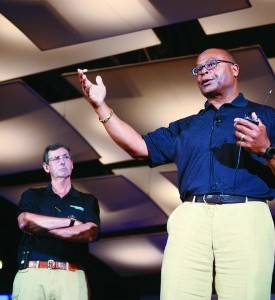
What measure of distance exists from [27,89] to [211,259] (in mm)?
4505

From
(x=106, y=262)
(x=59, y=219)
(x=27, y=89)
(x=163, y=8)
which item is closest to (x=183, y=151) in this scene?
(x=59, y=219)

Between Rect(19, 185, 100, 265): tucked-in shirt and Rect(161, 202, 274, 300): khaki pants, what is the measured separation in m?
1.51

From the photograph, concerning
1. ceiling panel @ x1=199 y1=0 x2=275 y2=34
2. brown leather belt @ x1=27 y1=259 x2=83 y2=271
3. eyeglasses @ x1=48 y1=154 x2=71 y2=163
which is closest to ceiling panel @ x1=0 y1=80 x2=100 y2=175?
ceiling panel @ x1=199 y1=0 x2=275 y2=34

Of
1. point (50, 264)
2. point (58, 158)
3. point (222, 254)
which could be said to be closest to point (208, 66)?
point (222, 254)

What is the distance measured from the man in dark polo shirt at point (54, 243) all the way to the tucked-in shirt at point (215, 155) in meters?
1.27

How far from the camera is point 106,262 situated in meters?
11.2

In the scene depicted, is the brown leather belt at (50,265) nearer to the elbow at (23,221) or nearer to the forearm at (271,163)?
the elbow at (23,221)

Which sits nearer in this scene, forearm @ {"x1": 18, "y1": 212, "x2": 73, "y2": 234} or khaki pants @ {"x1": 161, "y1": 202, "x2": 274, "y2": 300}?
khaki pants @ {"x1": 161, "y1": 202, "x2": 274, "y2": 300}

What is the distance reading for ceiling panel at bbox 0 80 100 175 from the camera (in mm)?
6455

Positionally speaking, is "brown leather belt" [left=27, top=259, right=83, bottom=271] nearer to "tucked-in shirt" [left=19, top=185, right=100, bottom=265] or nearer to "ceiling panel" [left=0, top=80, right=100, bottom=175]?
"tucked-in shirt" [left=19, top=185, right=100, bottom=265]

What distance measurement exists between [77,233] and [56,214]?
293mm

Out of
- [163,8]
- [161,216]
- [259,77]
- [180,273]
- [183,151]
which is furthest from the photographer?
[161,216]

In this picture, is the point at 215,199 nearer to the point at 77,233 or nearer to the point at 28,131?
the point at 77,233

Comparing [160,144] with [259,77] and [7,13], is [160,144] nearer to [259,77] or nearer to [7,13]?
[7,13]
